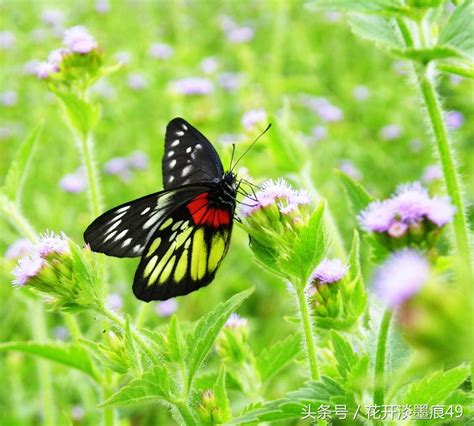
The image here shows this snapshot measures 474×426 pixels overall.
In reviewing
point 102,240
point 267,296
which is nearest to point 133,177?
point 267,296

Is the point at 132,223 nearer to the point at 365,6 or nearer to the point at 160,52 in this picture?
the point at 365,6

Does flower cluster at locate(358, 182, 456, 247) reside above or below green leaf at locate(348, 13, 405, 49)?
below

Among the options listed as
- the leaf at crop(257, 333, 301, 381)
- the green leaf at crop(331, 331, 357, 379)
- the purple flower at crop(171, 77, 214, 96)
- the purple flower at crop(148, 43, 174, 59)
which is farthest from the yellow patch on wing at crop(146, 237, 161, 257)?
the purple flower at crop(148, 43, 174, 59)

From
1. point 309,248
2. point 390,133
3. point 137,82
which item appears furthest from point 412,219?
point 137,82

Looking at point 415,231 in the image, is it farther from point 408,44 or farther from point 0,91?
point 0,91

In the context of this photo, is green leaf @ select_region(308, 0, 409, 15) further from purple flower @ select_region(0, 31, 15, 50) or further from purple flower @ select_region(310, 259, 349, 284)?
purple flower @ select_region(0, 31, 15, 50)

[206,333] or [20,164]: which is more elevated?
[20,164]

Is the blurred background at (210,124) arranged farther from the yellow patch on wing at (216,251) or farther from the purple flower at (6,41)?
the yellow patch on wing at (216,251)
